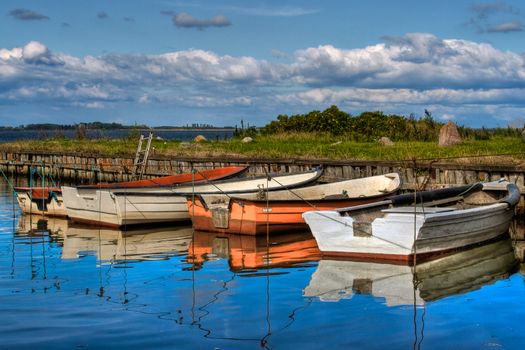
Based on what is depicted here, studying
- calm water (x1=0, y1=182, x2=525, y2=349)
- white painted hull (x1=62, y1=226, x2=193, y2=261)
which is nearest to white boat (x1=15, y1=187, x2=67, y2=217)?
white painted hull (x1=62, y1=226, x2=193, y2=261)

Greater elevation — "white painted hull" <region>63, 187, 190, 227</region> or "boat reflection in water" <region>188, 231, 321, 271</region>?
"white painted hull" <region>63, 187, 190, 227</region>

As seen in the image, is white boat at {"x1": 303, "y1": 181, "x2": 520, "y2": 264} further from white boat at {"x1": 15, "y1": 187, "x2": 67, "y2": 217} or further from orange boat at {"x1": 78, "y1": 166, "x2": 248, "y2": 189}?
white boat at {"x1": 15, "y1": 187, "x2": 67, "y2": 217}

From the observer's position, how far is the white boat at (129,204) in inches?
853

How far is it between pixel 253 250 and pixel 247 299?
17.9ft

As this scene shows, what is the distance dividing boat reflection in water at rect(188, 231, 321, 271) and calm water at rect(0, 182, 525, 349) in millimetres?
45

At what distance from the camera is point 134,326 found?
35.4ft

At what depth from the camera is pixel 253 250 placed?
1806 centimetres

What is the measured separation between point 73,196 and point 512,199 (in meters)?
12.9

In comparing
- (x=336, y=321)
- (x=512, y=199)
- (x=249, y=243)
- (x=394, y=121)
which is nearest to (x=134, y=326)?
(x=336, y=321)

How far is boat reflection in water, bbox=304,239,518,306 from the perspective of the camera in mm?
12961

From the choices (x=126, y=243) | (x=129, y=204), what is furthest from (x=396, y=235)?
(x=129, y=204)

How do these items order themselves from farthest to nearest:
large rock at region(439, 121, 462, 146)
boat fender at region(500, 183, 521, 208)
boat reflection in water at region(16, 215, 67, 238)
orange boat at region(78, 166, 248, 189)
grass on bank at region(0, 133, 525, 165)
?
large rock at region(439, 121, 462, 146), grass on bank at region(0, 133, 525, 165), orange boat at region(78, 166, 248, 189), boat reflection in water at region(16, 215, 67, 238), boat fender at region(500, 183, 521, 208)

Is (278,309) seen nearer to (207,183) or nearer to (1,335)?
(1,335)

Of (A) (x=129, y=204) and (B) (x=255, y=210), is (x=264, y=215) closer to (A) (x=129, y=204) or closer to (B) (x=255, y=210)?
(B) (x=255, y=210)
